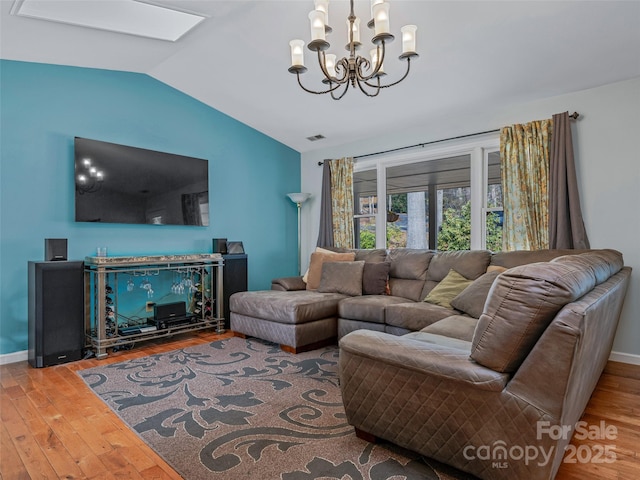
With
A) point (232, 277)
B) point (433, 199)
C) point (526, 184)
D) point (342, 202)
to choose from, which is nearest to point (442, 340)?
point (526, 184)

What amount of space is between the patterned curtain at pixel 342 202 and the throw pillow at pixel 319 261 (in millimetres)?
709

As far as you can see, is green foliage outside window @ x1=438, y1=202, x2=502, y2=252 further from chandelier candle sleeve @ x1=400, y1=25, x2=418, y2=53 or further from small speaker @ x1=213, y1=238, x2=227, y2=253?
small speaker @ x1=213, y1=238, x2=227, y2=253

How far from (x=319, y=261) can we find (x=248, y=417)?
245 cm

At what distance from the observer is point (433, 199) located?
14.9 feet

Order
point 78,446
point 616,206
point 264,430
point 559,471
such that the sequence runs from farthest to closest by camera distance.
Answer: point 616,206 → point 264,430 → point 78,446 → point 559,471

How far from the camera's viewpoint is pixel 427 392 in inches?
62.4

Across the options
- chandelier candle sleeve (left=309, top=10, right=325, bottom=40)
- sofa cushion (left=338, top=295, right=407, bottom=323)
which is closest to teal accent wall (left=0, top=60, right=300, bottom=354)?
sofa cushion (left=338, top=295, right=407, bottom=323)

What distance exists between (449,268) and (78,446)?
10.3 feet

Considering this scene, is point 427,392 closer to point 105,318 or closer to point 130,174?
point 105,318

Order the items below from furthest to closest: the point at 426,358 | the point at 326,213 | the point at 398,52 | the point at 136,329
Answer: the point at 326,213 < the point at 136,329 < the point at 398,52 < the point at 426,358

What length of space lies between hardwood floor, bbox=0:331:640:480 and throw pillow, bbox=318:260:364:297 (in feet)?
7.04

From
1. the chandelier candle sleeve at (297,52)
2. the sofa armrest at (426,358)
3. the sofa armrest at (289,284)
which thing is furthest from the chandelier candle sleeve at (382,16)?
the sofa armrest at (289,284)

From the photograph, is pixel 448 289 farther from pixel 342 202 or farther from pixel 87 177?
pixel 87 177

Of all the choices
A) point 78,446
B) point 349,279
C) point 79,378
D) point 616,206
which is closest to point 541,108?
point 616,206
